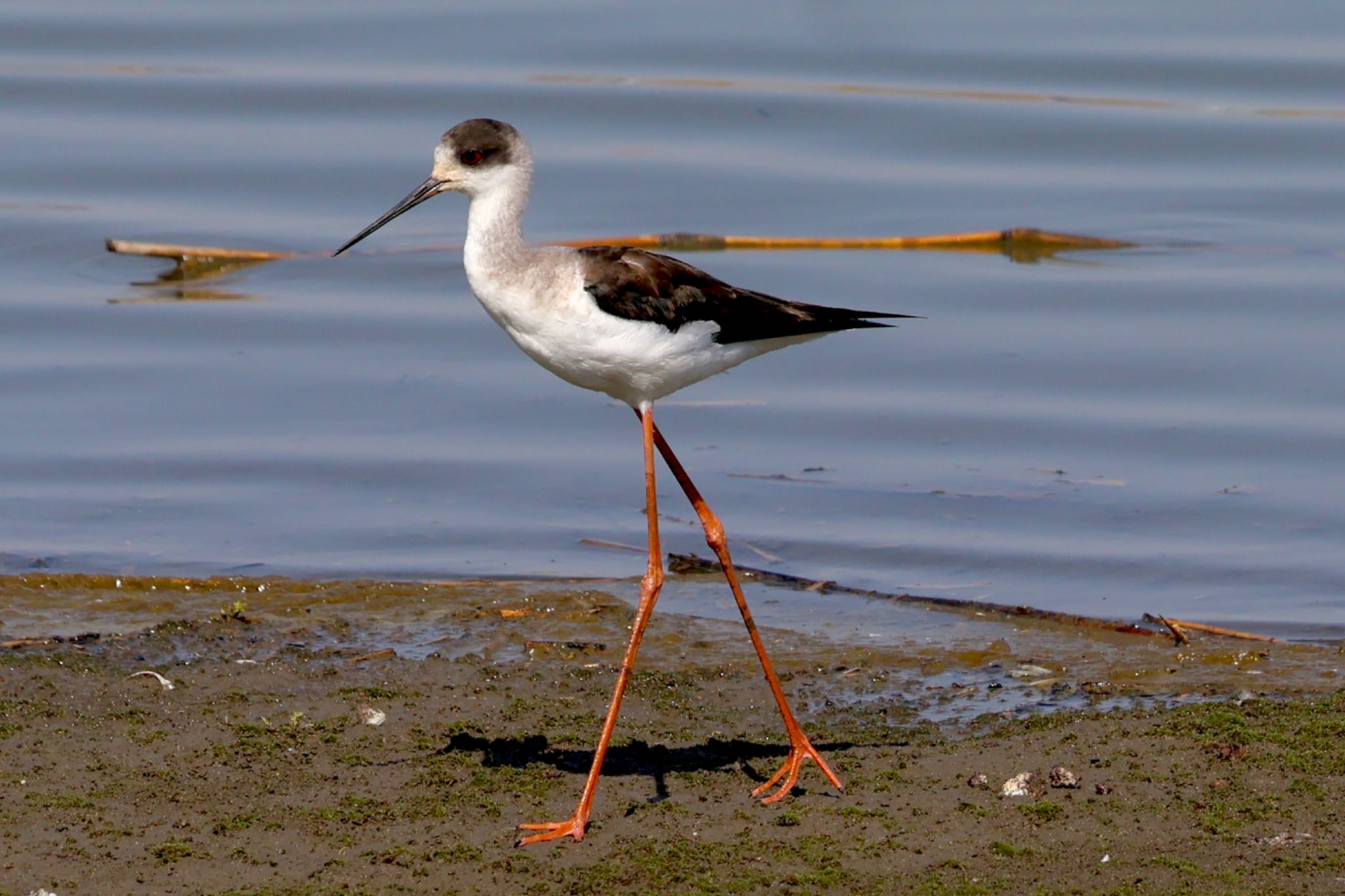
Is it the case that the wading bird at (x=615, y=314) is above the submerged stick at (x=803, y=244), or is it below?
above

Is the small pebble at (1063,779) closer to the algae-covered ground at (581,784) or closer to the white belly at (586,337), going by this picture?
the algae-covered ground at (581,784)

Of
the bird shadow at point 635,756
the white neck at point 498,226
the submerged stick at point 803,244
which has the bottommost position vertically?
the bird shadow at point 635,756

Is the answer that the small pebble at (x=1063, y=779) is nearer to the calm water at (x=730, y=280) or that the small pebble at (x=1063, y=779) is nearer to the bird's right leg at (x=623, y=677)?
the bird's right leg at (x=623, y=677)

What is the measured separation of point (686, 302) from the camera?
232 inches

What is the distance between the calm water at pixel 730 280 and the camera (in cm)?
864

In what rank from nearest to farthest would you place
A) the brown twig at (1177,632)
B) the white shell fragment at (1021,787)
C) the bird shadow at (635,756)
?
1. the white shell fragment at (1021,787)
2. the bird shadow at (635,756)
3. the brown twig at (1177,632)

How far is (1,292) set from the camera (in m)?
11.8

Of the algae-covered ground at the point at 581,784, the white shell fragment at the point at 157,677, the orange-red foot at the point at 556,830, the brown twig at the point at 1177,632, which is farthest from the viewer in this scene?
the brown twig at the point at 1177,632

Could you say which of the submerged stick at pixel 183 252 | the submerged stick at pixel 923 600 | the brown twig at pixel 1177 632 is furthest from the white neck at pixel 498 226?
the submerged stick at pixel 183 252

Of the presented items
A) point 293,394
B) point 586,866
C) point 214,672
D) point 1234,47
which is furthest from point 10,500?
point 1234,47

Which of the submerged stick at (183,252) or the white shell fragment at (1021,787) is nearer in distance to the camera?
the white shell fragment at (1021,787)

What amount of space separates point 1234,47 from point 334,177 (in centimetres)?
853

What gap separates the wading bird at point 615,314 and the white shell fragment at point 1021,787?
1.72 feet

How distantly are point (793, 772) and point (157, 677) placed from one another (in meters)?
2.31
